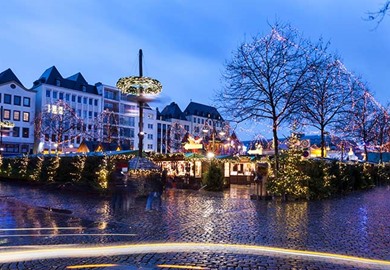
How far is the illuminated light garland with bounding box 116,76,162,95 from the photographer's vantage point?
53.7ft

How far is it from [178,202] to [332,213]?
641 cm

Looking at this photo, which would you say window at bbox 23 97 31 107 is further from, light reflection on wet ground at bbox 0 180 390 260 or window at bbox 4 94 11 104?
light reflection on wet ground at bbox 0 180 390 260

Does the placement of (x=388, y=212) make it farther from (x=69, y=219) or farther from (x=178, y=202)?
(x=69, y=219)

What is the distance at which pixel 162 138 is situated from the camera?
10688 centimetres

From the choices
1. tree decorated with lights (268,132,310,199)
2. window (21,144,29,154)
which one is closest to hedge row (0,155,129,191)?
tree decorated with lights (268,132,310,199)

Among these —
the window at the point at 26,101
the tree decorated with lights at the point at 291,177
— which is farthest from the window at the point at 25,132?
the tree decorated with lights at the point at 291,177

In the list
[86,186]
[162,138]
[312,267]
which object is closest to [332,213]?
[312,267]

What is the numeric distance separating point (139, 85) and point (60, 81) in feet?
229

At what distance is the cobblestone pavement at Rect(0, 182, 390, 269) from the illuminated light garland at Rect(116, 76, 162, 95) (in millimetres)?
4488

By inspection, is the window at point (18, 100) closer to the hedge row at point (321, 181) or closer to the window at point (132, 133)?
the window at point (132, 133)

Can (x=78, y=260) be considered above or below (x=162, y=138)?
below

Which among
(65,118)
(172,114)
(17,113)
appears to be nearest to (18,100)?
(17,113)

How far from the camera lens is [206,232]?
1009 cm

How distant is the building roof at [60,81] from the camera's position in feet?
261
